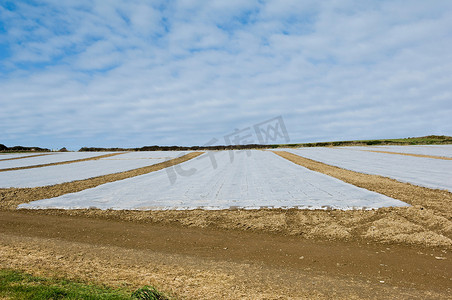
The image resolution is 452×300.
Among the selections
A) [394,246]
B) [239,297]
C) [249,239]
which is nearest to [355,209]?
[394,246]

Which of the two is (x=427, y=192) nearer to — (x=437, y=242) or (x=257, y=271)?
(x=437, y=242)

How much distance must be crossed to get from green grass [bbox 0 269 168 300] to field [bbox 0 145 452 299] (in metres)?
0.51

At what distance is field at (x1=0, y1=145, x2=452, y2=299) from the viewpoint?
A: 6.66 meters

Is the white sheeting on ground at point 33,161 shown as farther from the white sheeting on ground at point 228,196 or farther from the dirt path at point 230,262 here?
the dirt path at point 230,262

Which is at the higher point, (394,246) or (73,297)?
(73,297)

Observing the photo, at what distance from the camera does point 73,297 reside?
18.1 feet

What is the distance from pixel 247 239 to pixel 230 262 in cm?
211

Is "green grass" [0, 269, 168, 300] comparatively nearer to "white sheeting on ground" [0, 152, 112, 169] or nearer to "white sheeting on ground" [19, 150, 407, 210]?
"white sheeting on ground" [19, 150, 407, 210]

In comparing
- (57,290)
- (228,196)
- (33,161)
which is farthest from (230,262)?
(33,161)

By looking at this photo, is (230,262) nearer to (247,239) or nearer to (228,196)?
(247,239)

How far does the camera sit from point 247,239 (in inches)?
394

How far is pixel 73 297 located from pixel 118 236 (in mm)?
5111

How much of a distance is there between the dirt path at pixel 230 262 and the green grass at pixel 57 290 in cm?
56

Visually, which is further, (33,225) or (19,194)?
(19,194)
